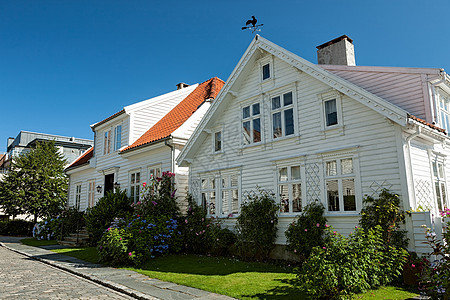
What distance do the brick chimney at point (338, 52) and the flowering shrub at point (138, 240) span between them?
378 inches

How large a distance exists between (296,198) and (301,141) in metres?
2.03

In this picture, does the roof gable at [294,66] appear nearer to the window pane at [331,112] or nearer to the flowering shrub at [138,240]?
the window pane at [331,112]

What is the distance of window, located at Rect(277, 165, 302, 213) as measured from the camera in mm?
11859

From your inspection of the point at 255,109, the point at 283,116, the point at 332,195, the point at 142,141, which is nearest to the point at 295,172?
the point at 332,195

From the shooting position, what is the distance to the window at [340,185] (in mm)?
10352

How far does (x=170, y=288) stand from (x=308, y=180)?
574 centimetres

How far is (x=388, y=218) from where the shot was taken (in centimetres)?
895

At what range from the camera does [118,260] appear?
1196cm

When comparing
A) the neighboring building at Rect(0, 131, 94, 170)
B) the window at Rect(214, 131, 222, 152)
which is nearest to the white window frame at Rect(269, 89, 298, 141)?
the window at Rect(214, 131, 222, 152)

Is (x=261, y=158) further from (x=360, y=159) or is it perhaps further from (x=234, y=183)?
(x=360, y=159)

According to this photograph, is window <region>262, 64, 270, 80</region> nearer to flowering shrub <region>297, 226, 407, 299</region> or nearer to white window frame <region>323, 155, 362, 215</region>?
white window frame <region>323, 155, 362, 215</region>

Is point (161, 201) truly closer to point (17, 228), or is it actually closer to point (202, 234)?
point (202, 234)

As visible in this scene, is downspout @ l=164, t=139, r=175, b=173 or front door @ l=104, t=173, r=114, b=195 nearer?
downspout @ l=164, t=139, r=175, b=173

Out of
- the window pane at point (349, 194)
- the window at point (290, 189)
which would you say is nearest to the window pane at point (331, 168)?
the window pane at point (349, 194)
